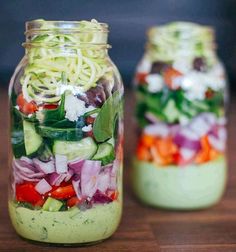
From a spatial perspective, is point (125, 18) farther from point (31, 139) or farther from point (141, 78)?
point (31, 139)

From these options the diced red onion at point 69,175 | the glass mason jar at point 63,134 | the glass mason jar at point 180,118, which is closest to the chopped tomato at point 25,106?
the glass mason jar at point 63,134

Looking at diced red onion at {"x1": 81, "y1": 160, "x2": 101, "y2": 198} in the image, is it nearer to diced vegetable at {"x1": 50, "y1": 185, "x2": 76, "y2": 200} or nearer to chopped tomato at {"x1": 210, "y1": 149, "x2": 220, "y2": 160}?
diced vegetable at {"x1": 50, "y1": 185, "x2": 76, "y2": 200}

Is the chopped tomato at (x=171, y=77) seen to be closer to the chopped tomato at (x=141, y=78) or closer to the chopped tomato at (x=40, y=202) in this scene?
the chopped tomato at (x=141, y=78)

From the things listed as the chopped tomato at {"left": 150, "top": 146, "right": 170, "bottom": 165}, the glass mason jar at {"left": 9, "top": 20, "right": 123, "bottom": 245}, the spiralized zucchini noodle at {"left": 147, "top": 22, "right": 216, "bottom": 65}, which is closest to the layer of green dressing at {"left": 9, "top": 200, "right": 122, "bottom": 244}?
the glass mason jar at {"left": 9, "top": 20, "right": 123, "bottom": 245}

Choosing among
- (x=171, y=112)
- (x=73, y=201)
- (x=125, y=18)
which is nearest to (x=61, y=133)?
(x=73, y=201)

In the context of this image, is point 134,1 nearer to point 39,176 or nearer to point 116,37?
point 116,37
